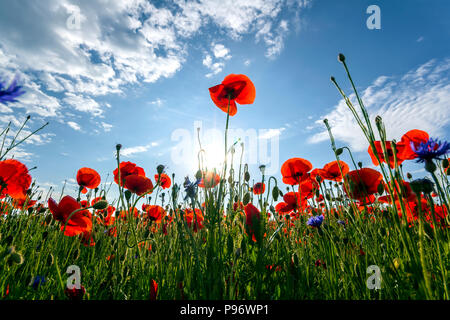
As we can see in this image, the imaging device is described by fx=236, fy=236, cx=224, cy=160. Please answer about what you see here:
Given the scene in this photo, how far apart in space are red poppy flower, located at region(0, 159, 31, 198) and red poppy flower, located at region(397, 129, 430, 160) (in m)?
2.85

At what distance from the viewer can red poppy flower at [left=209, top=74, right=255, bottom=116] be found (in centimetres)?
164

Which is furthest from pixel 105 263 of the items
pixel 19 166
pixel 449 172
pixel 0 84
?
pixel 449 172

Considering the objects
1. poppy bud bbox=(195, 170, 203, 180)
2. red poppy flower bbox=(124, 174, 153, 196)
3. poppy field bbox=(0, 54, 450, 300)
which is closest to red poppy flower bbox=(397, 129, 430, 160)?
poppy field bbox=(0, 54, 450, 300)

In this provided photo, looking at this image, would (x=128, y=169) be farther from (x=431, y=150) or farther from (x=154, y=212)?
(x=431, y=150)

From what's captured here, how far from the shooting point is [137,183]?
2.28 meters

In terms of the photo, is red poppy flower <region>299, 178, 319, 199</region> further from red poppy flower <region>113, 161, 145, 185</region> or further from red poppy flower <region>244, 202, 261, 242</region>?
red poppy flower <region>113, 161, 145, 185</region>

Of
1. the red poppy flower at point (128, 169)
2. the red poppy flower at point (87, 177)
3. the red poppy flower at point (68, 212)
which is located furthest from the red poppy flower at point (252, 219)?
the red poppy flower at point (87, 177)

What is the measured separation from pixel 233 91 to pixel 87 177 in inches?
81.7

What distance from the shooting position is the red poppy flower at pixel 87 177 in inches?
107

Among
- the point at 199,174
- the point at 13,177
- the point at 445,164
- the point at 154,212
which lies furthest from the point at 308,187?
the point at 13,177

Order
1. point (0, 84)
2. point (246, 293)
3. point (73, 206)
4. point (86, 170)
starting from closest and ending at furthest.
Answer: point (0, 84) < point (246, 293) < point (73, 206) < point (86, 170)

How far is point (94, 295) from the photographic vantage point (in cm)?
150

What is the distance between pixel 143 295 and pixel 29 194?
248 centimetres
